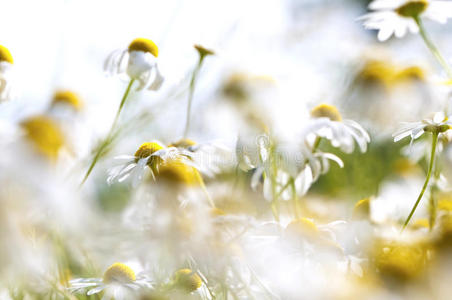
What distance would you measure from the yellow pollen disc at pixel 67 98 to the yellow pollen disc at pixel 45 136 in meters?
0.74

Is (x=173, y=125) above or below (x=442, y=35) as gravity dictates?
below

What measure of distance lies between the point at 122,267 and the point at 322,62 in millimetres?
768

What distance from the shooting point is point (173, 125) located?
1008 millimetres

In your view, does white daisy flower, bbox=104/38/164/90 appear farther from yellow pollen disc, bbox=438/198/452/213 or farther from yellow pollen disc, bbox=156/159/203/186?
yellow pollen disc, bbox=438/198/452/213

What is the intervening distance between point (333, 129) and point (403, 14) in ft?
1.15

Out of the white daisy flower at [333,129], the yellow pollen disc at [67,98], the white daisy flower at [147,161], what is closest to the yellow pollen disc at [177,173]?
the white daisy flower at [147,161]

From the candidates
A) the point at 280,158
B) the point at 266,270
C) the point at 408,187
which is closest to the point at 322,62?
the point at 408,187

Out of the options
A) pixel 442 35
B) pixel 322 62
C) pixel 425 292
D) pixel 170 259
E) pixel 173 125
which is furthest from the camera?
pixel 442 35

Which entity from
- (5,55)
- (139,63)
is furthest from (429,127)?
(5,55)

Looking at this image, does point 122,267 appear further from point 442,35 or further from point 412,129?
point 442,35

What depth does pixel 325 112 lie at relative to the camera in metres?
0.67

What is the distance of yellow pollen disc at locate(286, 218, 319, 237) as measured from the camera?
48 cm

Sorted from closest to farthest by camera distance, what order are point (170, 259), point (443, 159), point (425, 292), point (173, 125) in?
point (425, 292) → point (170, 259) → point (443, 159) → point (173, 125)

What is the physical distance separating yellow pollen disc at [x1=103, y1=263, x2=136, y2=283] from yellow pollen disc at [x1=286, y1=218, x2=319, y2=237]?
0.15 m
